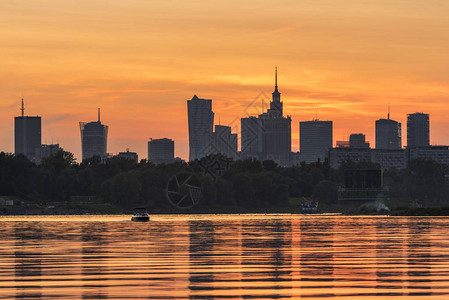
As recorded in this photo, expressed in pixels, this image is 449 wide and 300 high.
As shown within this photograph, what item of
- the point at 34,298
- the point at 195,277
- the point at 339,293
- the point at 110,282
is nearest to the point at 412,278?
the point at 339,293

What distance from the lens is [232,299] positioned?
1686 inches

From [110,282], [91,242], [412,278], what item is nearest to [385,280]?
[412,278]

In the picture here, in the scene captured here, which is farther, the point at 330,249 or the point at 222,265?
the point at 330,249

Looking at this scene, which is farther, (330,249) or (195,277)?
→ (330,249)

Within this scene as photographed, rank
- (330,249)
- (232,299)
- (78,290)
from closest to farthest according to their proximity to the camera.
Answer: (232,299), (78,290), (330,249)

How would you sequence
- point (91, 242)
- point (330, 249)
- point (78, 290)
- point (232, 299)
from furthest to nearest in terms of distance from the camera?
1. point (91, 242)
2. point (330, 249)
3. point (78, 290)
4. point (232, 299)

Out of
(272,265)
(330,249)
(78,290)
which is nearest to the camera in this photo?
(78,290)

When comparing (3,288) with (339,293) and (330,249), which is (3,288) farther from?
(330,249)

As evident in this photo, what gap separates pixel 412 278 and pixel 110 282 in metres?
16.3

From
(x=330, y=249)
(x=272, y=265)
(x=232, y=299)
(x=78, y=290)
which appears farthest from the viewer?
(x=330, y=249)

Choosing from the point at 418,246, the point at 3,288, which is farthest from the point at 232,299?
the point at 418,246

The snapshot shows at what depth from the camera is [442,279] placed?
50.7 m

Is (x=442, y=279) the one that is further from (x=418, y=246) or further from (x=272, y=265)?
(x=418, y=246)

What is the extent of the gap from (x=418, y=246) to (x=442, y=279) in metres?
31.2
